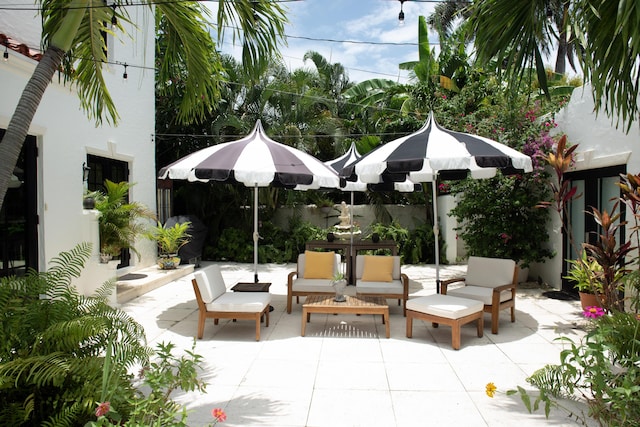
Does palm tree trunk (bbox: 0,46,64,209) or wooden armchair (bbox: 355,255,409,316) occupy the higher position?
palm tree trunk (bbox: 0,46,64,209)

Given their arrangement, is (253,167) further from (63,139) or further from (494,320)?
(494,320)

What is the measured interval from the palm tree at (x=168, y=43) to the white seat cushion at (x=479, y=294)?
4428 mm

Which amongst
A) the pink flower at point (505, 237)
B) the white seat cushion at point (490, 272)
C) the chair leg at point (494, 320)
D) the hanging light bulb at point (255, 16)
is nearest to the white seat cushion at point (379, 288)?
the white seat cushion at point (490, 272)

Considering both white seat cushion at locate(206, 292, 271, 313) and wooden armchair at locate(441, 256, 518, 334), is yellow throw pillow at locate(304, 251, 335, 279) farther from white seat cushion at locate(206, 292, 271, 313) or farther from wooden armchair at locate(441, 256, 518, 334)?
wooden armchair at locate(441, 256, 518, 334)

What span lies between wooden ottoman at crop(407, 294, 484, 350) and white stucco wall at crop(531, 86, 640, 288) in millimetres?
3149

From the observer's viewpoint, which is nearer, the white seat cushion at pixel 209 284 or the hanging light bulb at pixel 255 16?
the hanging light bulb at pixel 255 16

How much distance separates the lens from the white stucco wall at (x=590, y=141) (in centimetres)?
696

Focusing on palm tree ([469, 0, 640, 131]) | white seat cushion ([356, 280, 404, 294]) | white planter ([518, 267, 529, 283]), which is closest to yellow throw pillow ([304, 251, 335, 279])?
white seat cushion ([356, 280, 404, 294])

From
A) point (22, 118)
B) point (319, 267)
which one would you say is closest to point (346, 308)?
point (319, 267)

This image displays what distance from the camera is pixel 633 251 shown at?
22.7 ft

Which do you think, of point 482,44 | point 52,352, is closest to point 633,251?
point 482,44

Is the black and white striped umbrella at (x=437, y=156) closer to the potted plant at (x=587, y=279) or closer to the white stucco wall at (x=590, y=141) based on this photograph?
the white stucco wall at (x=590, y=141)

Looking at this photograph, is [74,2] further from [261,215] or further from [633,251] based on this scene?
[261,215]

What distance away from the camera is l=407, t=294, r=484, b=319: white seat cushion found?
5.73m
